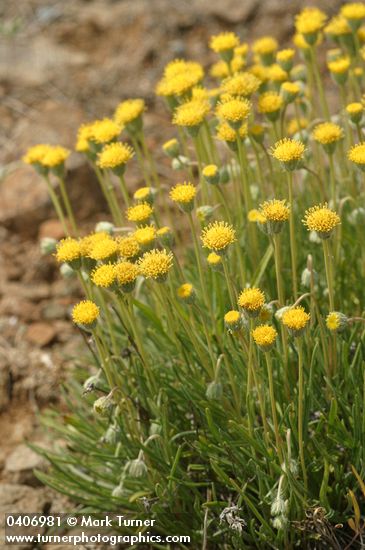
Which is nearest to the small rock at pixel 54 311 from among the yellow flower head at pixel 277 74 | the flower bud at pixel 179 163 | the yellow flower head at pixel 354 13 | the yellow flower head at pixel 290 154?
the flower bud at pixel 179 163

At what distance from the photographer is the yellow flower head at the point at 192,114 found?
10.7 ft

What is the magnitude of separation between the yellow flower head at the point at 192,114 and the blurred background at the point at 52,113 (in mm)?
1791

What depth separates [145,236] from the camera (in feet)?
9.52

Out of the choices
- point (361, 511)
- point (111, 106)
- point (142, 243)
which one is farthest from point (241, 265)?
point (111, 106)

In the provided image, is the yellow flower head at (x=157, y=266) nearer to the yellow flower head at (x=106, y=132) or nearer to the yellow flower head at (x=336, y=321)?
the yellow flower head at (x=336, y=321)

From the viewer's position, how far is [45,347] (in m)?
4.79

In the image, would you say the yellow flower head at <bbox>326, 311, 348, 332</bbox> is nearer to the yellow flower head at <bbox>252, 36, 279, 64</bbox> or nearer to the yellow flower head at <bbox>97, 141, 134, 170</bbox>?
the yellow flower head at <bbox>97, 141, 134, 170</bbox>

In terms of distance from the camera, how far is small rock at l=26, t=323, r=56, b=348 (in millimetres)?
4797

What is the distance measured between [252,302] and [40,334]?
2.46 metres

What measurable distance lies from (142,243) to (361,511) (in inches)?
50.6

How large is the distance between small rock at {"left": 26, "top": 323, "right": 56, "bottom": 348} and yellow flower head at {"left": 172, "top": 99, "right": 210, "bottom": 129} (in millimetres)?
1938

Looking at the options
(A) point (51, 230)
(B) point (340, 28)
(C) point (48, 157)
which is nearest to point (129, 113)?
(C) point (48, 157)

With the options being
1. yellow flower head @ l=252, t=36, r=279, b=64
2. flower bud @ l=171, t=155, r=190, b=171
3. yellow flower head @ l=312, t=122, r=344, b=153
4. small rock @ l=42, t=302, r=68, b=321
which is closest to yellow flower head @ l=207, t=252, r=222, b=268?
yellow flower head @ l=312, t=122, r=344, b=153

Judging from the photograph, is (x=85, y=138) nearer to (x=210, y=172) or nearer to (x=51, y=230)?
(x=210, y=172)
